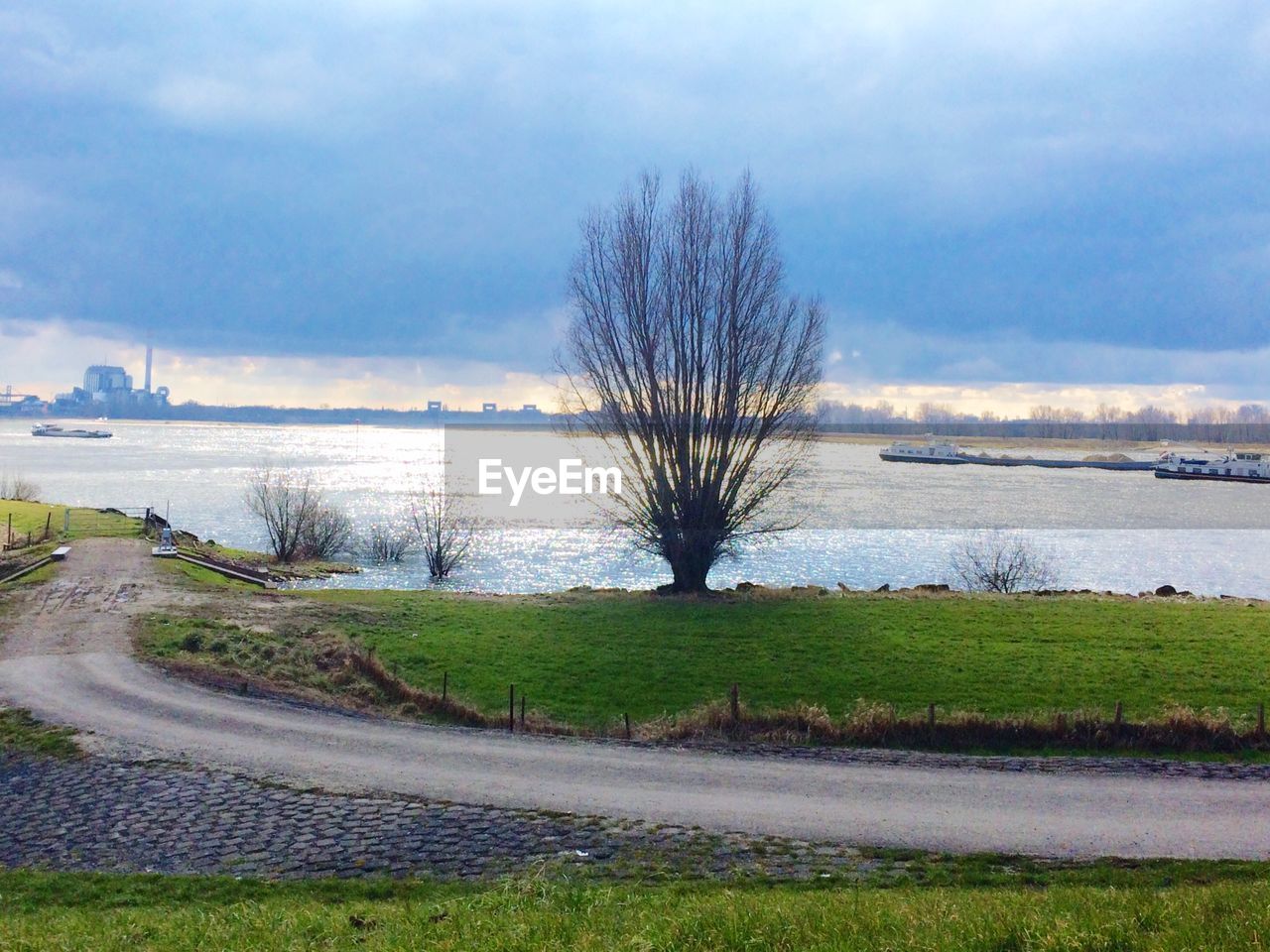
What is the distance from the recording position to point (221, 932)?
7664 millimetres

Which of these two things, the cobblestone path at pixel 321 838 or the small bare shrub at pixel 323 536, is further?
the small bare shrub at pixel 323 536

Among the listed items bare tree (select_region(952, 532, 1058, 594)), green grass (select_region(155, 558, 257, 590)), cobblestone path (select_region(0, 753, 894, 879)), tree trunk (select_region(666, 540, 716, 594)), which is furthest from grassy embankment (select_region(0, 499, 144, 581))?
bare tree (select_region(952, 532, 1058, 594))

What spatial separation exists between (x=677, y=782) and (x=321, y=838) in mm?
4718

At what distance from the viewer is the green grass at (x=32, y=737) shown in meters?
13.9

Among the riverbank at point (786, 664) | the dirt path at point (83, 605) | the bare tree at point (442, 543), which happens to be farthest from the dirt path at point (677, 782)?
the bare tree at point (442, 543)

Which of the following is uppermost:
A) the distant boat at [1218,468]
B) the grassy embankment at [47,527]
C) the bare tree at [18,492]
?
the distant boat at [1218,468]

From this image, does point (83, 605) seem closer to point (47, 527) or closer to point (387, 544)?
point (47, 527)

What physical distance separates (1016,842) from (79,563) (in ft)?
96.3

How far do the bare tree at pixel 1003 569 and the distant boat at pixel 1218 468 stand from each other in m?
78.1

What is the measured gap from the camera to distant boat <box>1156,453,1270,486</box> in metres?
108

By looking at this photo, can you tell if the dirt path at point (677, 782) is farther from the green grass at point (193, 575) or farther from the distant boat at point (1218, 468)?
the distant boat at point (1218, 468)

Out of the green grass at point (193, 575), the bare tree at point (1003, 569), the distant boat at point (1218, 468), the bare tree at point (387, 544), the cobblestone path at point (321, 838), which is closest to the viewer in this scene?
the cobblestone path at point (321, 838)

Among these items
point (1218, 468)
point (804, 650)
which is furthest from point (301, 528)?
point (1218, 468)

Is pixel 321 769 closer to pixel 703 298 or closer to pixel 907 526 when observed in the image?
pixel 703 298
